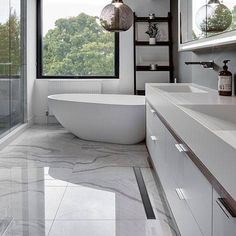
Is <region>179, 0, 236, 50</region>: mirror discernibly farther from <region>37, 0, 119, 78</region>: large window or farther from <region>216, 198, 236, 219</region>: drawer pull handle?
<region>37, 0, 119, 78</region>: large window

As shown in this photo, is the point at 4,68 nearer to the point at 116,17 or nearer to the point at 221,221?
the point at 116,17

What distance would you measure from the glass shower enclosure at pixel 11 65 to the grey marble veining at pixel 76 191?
0.68m

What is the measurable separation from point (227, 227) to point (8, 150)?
4.08 meters

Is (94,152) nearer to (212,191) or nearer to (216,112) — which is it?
(216,112)

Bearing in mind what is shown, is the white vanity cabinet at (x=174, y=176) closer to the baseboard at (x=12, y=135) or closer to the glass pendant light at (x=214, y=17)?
the glass pendant light at (x=214, y=17)

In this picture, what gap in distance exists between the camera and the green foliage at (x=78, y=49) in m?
7.04

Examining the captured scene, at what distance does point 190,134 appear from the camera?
5.80 ft

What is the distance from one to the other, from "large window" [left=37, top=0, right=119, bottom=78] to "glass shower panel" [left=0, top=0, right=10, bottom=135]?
1.57 metres

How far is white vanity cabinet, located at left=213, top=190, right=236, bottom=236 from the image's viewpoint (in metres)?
1.15

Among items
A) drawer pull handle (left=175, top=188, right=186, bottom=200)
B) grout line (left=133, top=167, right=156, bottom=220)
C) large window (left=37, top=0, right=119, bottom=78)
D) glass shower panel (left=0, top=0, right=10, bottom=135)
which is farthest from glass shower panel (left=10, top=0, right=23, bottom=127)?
drawer pull handle (left=175, top=188, right=186, bottom=200)

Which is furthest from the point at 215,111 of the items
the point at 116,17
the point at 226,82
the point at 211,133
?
the point at 116,17

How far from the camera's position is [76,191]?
128 inches

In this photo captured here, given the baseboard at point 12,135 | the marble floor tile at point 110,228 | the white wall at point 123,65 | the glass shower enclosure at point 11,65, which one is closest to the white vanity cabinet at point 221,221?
the marble floor tile at point 110,228

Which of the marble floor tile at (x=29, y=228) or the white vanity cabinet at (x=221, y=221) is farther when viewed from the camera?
the marble floor tile at (x=29, y=228)
